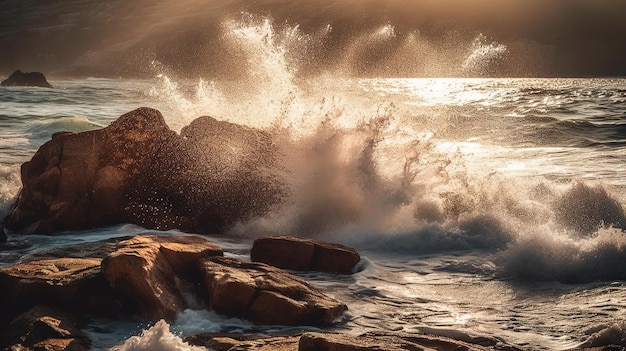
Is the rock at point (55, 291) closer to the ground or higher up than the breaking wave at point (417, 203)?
closer to the ground

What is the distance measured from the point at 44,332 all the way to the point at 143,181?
14.4 feet

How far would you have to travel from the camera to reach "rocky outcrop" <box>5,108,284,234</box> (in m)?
8.46

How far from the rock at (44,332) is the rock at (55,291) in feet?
0.66

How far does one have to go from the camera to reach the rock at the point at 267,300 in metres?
5.14

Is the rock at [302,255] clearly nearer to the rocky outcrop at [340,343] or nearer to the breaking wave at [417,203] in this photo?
the breaking wave at [417,203]

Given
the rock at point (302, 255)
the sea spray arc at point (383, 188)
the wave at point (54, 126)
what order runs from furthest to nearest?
the wave at point (54, 126), the sea spray arc at point (383, 188), the rock at point (302, 255)

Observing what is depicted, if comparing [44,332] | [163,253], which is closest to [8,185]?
[163,253]

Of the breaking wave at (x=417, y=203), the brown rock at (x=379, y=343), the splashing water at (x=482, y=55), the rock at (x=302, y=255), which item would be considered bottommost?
the brown rock at (x=379, y=343)

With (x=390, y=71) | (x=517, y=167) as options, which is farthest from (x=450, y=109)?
(x=390, y=71)

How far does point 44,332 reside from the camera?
4.57m

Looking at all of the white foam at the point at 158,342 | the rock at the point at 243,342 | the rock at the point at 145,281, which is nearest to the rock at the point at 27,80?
the rock at the point at 145,281

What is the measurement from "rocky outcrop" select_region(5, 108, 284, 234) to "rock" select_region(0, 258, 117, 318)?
9.78ft

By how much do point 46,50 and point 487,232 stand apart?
109 metres

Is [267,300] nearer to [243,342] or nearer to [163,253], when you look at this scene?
[243,342]
